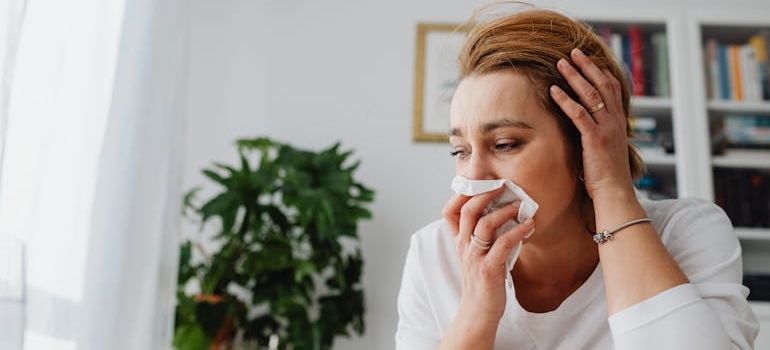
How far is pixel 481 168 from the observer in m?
0.99

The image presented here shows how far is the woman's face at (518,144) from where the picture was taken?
982 mm

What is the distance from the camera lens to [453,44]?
267 cm

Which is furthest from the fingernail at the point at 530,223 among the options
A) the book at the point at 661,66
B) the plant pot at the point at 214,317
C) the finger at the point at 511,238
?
the book at the point at 661,66

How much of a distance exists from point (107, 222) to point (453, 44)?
1.78 metres

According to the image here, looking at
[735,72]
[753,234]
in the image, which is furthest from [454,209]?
[735,72]

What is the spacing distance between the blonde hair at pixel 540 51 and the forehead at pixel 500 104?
1 cm

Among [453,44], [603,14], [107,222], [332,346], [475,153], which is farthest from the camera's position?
[453,44]

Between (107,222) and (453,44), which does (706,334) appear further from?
(453,44)

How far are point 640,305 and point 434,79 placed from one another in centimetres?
187

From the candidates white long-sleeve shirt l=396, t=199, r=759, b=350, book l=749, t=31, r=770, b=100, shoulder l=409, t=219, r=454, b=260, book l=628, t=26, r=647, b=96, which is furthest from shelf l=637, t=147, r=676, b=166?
shoulder l=409, t=219, r=454, b=260

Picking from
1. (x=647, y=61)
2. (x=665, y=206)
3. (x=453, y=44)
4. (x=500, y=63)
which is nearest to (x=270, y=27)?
(x=453, y=44)

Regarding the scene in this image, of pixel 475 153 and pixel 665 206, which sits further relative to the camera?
pixel 665 206

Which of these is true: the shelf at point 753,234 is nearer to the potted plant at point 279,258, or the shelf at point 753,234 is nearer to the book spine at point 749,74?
the book spine at point 749,74

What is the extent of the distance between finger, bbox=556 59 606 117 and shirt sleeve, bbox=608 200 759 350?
0.26 metres
